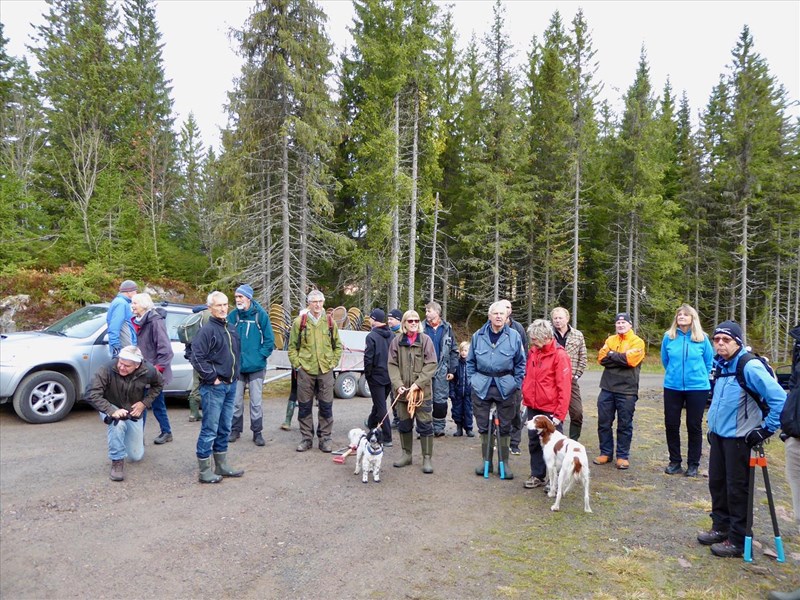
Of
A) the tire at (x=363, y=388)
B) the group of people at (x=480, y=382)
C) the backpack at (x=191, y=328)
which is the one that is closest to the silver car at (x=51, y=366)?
the group of people at (x=480, y=382)

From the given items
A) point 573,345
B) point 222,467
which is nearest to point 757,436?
point 573,345

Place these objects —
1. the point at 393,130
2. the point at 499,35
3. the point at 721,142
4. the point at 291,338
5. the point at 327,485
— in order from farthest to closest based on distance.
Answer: the point at 721,142, the point at 499,35, the point at 393,130, the point at 291,338, the point at 327,485

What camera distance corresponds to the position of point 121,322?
700cm

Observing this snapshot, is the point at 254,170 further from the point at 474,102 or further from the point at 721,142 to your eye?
the point at 721,142

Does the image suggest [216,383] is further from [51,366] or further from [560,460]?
[51,366]

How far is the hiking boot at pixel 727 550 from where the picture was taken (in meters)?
3.97

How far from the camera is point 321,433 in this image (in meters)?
6.75

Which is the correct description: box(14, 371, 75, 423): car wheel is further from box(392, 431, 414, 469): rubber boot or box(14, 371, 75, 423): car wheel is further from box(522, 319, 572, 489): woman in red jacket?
box(522, 319, 572, 489): woman in red jacket

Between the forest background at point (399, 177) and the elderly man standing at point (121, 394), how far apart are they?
35.5ft

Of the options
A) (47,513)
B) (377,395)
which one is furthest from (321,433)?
(47,513)

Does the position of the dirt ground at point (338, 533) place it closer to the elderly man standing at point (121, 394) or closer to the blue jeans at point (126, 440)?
the blue jeans at point (126, 440)

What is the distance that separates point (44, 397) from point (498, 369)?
6.97m

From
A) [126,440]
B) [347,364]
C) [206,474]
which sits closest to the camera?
[206,474]

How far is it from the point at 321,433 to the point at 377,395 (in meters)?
0.95
